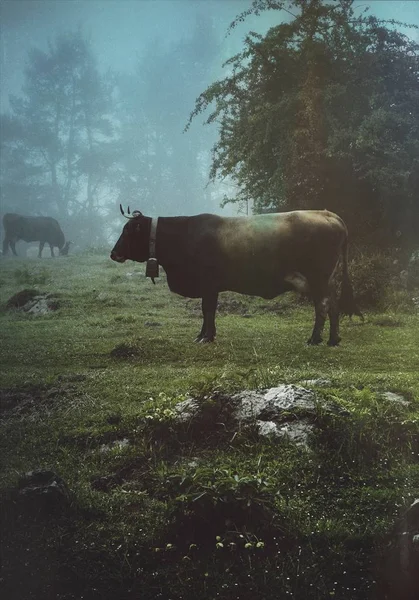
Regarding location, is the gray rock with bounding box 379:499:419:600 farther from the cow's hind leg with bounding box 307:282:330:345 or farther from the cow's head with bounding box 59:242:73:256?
the cow's head with bounding box 59:242:73:256

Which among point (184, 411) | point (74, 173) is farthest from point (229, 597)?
point (74, 173)

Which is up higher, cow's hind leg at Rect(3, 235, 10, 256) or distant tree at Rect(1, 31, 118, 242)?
distant tree at Rect(1, 31, 118, 242)

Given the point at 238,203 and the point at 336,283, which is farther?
the point at 238,203

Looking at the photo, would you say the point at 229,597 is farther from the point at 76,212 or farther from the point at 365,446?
the point at 76,212

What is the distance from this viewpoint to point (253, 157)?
23.2 ft

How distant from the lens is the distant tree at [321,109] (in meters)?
6.64

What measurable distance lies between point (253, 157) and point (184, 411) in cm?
406

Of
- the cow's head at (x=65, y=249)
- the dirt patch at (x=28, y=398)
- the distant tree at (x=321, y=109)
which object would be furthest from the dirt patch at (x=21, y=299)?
the cow's head at (x=65, y=249)


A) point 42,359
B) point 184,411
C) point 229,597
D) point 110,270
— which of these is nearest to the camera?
point 229,597

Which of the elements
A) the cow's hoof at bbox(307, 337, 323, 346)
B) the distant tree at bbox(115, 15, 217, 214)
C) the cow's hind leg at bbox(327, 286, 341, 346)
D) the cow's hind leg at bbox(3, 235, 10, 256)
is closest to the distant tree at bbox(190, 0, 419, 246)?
the distant tree at bbox(115, 15, 217, 214)

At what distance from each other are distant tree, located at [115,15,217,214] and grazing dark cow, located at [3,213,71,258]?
6.31 feet

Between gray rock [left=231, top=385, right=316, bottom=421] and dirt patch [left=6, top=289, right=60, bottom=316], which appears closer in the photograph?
gray rock [left=231, top=385, right=316, bottom=421]

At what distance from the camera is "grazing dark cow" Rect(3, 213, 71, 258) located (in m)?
8.70

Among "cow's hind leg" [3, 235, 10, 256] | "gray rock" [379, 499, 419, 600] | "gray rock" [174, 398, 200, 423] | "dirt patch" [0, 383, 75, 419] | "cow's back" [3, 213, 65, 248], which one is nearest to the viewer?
"gray rock" [379, 499, 419, 600]
